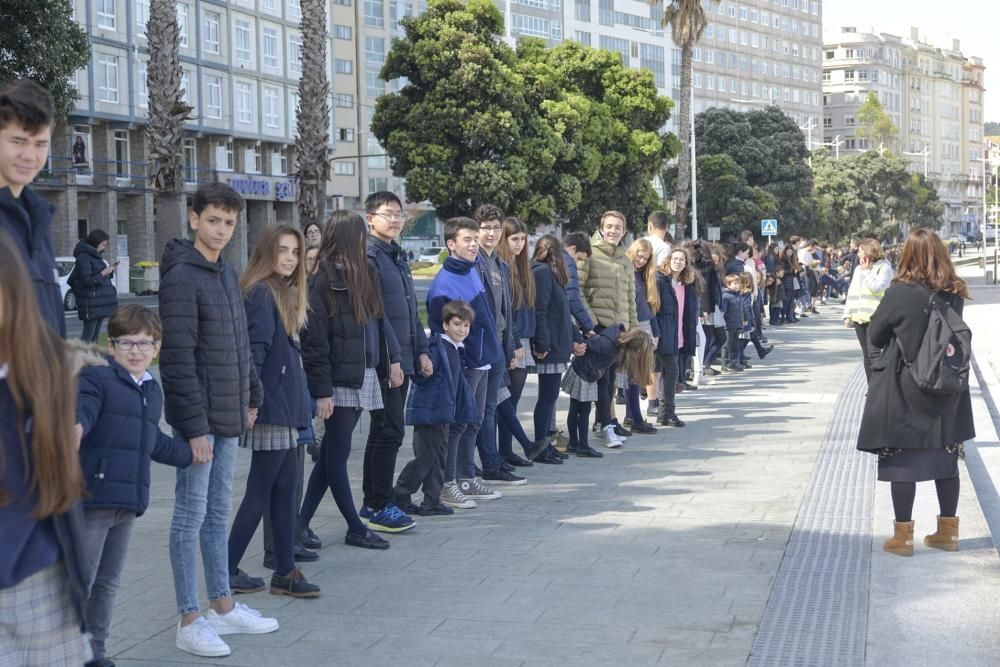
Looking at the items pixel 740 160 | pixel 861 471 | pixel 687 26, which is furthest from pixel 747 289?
pixel 740 160

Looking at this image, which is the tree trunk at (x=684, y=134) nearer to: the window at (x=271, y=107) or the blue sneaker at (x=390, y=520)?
the window at (x=271, y=107)

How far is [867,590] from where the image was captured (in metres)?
6.39

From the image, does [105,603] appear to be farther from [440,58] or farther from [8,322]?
[440,58]

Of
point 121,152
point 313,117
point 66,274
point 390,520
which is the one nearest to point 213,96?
point 121,152

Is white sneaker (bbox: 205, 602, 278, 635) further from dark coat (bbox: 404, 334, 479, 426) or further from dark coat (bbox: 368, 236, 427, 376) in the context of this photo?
dark coat (bbox: 404, 334, 479, 426)

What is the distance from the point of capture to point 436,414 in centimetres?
816

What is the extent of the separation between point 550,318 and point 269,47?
52.8 metres

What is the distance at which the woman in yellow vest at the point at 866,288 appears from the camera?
12.2 m

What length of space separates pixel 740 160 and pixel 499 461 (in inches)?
2371

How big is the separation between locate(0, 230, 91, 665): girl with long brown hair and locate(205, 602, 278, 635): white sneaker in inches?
95.4

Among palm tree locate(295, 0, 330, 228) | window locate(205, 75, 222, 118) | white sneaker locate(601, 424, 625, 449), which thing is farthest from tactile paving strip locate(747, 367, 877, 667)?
window locate(205, 75, 222, 118)

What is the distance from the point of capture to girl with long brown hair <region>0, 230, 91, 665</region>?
2.87 metres

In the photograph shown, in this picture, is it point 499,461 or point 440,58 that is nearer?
point 499,461

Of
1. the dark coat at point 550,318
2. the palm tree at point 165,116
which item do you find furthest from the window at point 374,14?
the dark coat at point 550,318
